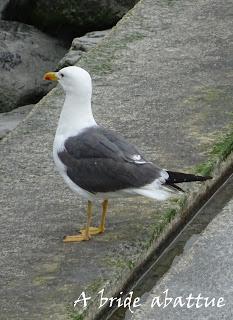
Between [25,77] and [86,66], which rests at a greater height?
[86,66]

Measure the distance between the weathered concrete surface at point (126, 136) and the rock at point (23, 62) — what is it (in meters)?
1.03

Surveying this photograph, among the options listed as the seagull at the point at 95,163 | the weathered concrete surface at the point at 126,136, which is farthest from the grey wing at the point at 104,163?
the weathered concrete surface at the point at 126,136

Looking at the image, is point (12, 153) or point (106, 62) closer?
point (12, 153)

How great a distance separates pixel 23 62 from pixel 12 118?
77 cm

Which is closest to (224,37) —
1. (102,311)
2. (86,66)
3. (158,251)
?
(86,66)

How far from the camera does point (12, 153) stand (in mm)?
6223

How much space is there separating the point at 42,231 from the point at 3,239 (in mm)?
212

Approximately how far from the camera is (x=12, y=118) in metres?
8.19

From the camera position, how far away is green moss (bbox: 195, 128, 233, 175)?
584cm

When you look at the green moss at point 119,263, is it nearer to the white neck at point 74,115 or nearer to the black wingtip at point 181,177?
the black wingtip at point 181,177

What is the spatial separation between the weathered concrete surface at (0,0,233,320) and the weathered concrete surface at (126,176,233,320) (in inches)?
8.3

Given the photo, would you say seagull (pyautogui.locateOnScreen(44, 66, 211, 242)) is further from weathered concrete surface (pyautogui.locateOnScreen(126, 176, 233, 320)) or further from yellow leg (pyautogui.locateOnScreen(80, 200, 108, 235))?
weathered concrete surface (pyautogui.locateOnScreen(126, 176, 233, 320))

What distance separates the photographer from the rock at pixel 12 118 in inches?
309

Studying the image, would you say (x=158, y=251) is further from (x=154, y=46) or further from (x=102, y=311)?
(x=154, y=46)
